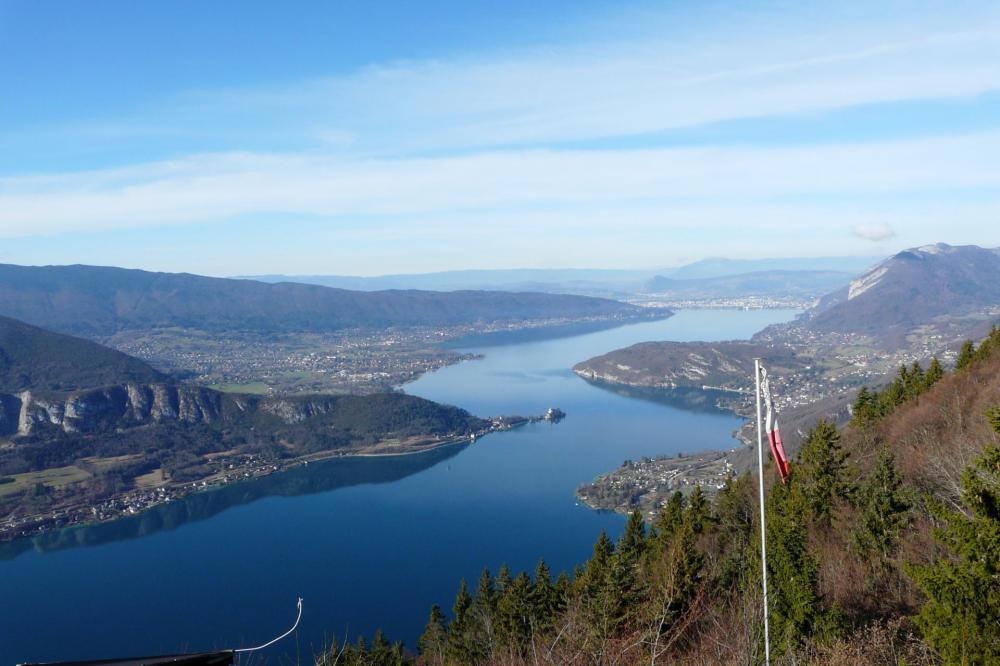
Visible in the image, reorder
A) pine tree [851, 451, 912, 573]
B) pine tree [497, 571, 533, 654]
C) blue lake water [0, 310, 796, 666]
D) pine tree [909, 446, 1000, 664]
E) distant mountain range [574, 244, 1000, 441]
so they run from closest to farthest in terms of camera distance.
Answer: pine tree [909, 446, 1000, 664], pine tree [851, 451, 912, 573], pine tree [497, 571, 533, 654], blue lake water [0, 310, 796, 666], distant mountain range [574, 244, 1000, 441]

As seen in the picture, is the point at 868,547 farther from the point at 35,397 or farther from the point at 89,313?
the point at 89,313

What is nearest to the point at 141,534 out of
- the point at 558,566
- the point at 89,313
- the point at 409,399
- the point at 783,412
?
the point at 558,566

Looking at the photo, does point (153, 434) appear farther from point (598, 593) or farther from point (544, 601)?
point (598, 593)

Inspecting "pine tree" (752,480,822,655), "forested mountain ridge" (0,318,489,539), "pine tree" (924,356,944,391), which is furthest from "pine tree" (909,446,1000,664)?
"forested mountain ridge" (0,318,489,539)

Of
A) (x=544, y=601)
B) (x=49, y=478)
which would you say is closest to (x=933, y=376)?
(x=544, y=601)

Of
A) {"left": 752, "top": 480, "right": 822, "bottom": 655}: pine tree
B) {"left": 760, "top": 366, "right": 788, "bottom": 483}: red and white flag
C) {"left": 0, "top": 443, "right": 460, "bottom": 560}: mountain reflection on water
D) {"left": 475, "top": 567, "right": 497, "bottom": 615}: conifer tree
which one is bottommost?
{"left": 0, "top": 443, "right": 460, "bottom": 560}: mountain reflection on water

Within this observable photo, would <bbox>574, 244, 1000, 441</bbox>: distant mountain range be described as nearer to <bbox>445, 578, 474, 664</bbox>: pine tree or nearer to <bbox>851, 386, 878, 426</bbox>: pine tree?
<bbox>851, 386, 878, 426</bbox>: pine tree

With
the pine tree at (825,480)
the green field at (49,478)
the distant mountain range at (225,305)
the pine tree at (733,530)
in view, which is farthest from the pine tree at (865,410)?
the distant mountain range at (225,305)

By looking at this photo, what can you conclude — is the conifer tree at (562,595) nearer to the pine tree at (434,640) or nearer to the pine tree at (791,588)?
the pine tree at (434,640)
